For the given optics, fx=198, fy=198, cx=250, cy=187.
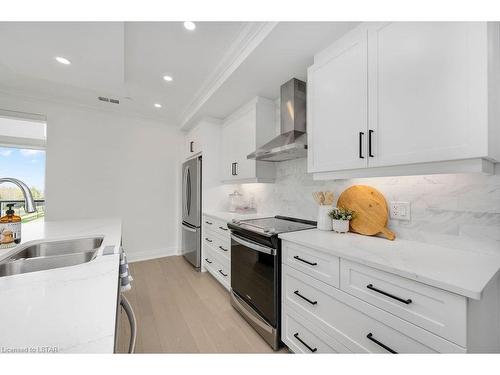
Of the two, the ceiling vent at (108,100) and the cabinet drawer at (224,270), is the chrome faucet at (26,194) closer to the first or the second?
the cabinet drawer at (224,270)

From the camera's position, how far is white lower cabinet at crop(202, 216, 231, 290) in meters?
2.28

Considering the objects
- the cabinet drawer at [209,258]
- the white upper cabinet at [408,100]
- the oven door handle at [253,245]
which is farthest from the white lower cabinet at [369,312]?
the cabinet drawer at [209,258]

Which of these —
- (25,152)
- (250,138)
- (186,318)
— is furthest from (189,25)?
(25,152)

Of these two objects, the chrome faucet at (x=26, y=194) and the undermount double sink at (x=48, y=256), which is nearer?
the undermount double sink at (x=48, y=256)

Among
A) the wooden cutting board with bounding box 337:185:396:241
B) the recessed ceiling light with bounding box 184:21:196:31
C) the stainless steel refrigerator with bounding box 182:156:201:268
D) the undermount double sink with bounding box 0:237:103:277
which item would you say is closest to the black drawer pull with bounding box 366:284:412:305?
the wooden cutting board with bounding box 337:185:396:241

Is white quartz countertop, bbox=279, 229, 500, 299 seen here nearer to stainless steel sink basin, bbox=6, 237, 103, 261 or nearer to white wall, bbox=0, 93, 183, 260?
stainless steel sink basin, bbox=6, 237, 103, 261

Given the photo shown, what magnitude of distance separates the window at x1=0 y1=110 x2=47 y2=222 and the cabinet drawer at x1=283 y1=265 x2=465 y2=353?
3.60 meters

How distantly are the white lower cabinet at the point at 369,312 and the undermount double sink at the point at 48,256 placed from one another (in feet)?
4.07

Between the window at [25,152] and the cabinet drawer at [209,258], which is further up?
the window at [25,152]

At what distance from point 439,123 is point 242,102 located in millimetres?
2059

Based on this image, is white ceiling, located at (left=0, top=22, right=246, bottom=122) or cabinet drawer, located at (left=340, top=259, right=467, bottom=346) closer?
cabinet drawer, located at (left=340, top=259, right=467, bottom=346)

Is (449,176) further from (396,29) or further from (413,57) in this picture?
(396,29)

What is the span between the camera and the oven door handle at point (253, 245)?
4.92 ft

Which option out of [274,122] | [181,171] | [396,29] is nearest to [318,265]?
[396,29]
